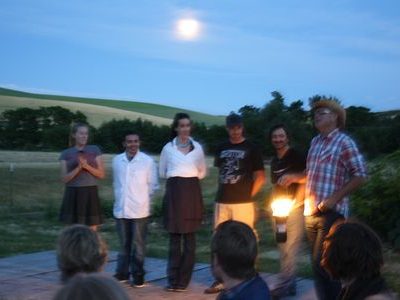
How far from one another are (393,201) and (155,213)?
7100 mm

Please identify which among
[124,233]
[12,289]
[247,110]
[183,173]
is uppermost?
[247,110]

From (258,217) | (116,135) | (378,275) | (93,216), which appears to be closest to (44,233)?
(258,217)

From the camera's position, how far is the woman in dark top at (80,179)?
734cm

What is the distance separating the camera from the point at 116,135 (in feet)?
128

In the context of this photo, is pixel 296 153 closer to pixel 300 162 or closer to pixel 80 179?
pixel 300 162

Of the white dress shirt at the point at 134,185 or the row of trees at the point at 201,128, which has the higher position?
the row of trees at the point at 201,128

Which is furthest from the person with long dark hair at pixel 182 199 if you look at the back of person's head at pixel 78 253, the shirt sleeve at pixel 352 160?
the back of person's head at pixel 78 253

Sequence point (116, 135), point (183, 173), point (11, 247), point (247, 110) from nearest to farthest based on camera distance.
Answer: point (183, 173) → point (11, 247) → point (247, 110) → point (116, 135)

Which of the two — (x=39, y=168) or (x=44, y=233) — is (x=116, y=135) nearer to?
(x=39, y=168)

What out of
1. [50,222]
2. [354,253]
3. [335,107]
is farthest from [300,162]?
[50,222]

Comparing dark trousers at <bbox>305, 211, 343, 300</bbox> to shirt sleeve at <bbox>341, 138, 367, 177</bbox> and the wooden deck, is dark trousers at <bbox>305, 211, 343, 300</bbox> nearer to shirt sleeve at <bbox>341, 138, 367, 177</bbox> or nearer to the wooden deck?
shirt sleeve at <bbox>341, 138, 367, 177</bbox>

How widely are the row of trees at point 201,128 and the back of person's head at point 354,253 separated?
9460 mm

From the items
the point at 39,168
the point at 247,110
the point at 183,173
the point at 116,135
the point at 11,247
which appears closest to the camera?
the point at 183,173

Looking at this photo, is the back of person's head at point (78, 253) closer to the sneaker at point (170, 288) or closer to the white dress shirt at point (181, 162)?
the white dress shirt at point (181, 162)
